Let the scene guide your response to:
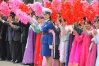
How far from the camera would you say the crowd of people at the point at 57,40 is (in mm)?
5488

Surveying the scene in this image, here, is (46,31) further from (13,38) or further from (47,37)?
(13,38)

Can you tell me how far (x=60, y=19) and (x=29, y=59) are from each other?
5.99 feet

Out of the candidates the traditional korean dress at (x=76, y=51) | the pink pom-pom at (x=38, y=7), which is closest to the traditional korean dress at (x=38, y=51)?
the pink pom-pom at (x=38, y=7)

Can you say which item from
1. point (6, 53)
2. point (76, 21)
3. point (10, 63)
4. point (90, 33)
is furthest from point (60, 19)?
point (6, 53)

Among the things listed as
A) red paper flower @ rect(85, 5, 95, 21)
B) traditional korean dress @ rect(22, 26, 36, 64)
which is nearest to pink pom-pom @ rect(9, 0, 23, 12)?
traditional korean dress @ rect(22, 26, 36, 64)

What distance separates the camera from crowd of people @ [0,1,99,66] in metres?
5.49

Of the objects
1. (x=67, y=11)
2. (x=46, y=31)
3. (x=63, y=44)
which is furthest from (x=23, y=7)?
(x=67, y=11)

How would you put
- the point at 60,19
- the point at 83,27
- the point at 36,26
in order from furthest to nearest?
the point at 36,26, the point at 60,19, the point at 83,27

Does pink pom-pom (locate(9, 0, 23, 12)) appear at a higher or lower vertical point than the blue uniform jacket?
higher

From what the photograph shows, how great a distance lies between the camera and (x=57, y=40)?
6.32m

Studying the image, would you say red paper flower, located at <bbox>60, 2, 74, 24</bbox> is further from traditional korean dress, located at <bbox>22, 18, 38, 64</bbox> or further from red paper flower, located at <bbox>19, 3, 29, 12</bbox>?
traditional korean dress, located at <bbox>22, 18, 38, 64</bbox>

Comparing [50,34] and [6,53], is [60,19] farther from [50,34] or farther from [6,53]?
[6,53]

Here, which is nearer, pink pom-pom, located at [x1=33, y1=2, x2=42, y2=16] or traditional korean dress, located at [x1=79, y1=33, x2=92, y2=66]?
traditional korean dress, located at [x1=79, y1=33, x2=92, y2=66]

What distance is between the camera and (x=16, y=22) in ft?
26.5
